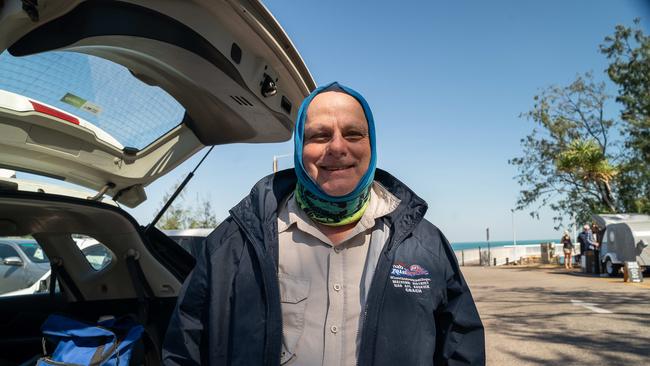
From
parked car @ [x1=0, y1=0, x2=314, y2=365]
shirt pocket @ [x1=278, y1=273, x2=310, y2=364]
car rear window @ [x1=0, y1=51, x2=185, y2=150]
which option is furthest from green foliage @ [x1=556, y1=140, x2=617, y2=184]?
shirt pocket @ [x1=278, y1=273, x2=310, y2=364]

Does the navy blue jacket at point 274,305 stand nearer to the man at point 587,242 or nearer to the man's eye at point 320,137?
the man's eye at point 320,137

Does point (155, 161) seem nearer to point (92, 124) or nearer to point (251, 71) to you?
point (92, 124)

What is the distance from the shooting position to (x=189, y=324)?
1.67 metres

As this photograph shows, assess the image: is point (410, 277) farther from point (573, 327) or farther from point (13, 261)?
point (573, 327)

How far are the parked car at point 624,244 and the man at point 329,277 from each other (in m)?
15.9

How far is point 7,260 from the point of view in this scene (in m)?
3.51

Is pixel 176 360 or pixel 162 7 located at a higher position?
pixel 162 7

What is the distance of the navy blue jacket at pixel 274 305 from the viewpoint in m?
1.62

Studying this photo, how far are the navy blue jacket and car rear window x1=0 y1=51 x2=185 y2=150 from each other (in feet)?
3.74

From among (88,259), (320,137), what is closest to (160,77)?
(320,137)

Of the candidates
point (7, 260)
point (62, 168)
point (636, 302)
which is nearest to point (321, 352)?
point (62, 168)

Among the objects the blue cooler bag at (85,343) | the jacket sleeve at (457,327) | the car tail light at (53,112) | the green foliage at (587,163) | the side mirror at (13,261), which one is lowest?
the blue cooler bag at (85,343)

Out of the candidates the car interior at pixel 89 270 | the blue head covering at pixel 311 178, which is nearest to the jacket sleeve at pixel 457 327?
the blue head covering at pixel 311 178

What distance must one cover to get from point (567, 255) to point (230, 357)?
22824mm
